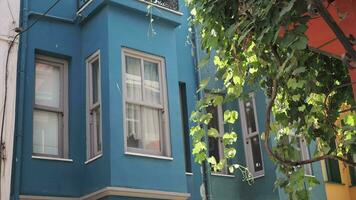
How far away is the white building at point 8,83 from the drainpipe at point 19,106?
0.18 meters

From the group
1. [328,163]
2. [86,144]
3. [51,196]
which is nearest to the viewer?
[51,196]

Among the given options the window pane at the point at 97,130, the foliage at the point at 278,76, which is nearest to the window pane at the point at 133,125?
the window pane at the point at 97,130

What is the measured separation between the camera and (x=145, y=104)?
10391 mm

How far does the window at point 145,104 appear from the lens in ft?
33.0

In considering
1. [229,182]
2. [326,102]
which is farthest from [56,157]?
[326,102]

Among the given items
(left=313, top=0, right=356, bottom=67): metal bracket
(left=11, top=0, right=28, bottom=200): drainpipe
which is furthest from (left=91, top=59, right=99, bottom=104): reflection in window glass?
(left=313, top=0, right=356, bottom=67): metal bracket

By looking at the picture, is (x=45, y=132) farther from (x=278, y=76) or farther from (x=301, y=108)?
(x=278, y=76)

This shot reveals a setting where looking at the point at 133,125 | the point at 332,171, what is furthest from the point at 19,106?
the point at 332,171

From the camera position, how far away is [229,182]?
39.0 feet

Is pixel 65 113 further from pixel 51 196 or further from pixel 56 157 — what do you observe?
pixel 51 196

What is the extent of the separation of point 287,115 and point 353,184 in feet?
31.9

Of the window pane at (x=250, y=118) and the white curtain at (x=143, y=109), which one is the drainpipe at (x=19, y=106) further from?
the window pane at (x=250, y=118)

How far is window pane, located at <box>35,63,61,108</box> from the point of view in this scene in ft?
33.9

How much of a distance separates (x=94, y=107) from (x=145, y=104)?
954 mm
